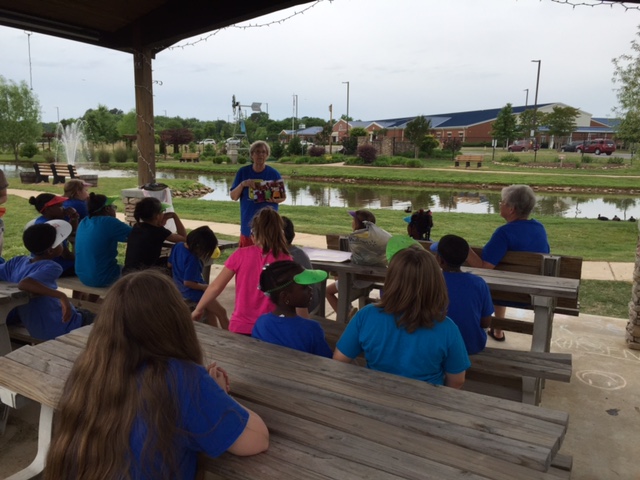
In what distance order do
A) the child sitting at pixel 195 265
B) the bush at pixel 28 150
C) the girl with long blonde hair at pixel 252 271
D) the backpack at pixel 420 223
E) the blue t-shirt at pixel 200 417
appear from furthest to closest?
1. the bush at pixel 28 150
2. the backpack at pixel 420 223
3. the child sitting at pixel 195 265
4. the girl with long blonde hair at pixel 252 271
5. the blue t-shirt at pixel 200 417

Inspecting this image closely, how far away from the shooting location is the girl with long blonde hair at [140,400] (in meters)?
1.34

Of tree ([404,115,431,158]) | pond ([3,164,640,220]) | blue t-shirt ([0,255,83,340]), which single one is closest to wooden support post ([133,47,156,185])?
blue t-shirt ([0,255,83,340])

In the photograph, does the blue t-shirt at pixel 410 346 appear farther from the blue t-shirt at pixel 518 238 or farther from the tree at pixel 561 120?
the tree at pixel 561 120

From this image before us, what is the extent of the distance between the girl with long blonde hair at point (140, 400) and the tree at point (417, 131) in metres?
42.9

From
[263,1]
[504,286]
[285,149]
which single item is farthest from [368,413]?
[285,149]

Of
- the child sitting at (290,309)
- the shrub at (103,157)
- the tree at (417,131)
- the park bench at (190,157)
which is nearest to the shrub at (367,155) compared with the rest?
the tree at (417,131)

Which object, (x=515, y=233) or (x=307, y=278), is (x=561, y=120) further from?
(x=307, y=278)

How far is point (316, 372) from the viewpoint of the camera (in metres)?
2.12

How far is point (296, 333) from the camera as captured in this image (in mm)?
2410

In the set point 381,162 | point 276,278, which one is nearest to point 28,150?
point 381,162

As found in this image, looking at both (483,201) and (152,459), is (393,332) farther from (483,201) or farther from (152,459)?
(483,201)

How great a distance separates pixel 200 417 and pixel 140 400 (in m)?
0.19

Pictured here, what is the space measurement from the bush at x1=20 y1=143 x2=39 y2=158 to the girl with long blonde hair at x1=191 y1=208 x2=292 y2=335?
121ft

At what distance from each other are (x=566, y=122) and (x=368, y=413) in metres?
53.3
